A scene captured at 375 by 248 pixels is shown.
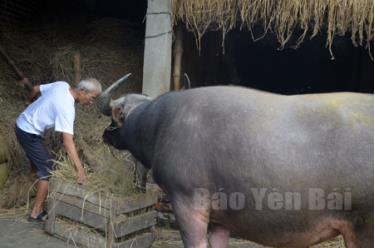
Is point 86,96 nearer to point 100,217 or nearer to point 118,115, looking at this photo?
point 118,115

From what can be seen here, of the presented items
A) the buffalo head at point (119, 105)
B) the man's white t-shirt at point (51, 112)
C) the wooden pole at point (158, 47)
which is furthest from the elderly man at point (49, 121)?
the wooden pole at point (158, 47)

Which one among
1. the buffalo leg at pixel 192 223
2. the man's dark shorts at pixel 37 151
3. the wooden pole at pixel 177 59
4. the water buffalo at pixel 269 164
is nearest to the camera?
the water buffalo at pixel 269 164

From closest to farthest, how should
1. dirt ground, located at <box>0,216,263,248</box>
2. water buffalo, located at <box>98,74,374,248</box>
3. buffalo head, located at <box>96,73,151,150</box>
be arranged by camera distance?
water buffalo, located at <box>98,74,374,248</box> < buffalo head, located at <box>96,73,151,150</box> < dirt ground, located at <box>0,216,263,248</box>

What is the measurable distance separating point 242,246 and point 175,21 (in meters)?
2.64

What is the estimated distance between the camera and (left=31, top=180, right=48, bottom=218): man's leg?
17.8 feet

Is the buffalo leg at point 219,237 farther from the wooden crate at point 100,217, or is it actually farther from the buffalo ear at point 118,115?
the buffalo ear at point 118,115

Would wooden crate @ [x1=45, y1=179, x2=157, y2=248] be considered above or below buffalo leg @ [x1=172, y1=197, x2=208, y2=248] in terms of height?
below

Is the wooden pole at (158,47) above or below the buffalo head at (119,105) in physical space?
above

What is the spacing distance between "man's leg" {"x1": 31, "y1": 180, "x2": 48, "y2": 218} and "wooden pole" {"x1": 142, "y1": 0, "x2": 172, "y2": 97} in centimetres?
156

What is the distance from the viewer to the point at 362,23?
5.09 metres

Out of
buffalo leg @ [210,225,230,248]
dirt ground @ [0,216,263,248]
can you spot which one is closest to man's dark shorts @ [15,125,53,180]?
dirt ground @ [0,216,263,248]

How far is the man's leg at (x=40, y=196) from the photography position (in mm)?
5414

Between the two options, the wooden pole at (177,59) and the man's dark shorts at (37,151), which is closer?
the man's dark shorts at (37,151)

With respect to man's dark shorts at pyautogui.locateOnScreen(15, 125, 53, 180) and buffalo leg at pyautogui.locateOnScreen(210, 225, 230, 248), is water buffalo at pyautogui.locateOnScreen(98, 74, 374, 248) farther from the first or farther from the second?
man's dark shorts at pyautogui.locateOnScreen(15, 125, 53, 180)
